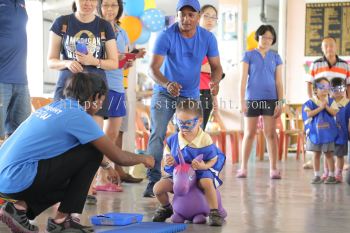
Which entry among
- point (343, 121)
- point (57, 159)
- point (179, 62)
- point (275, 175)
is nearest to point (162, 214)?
point (57, 159)

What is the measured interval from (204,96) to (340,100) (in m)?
1.53

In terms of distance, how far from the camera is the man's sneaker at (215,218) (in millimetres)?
3070

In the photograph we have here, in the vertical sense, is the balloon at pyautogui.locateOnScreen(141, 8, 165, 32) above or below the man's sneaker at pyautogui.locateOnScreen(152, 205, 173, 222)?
above

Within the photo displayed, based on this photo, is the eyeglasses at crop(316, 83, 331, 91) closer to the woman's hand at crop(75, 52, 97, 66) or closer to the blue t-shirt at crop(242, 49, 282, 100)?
the blue t-shirt at crop(242, 49, 282, 100)

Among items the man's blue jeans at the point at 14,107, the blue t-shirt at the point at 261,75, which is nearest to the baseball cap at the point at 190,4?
the man's blue jeans at the point at 14,107

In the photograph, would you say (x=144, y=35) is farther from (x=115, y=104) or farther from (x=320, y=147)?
(x=115, y=104)

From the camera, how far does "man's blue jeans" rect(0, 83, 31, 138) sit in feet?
11.8

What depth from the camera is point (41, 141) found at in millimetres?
2646

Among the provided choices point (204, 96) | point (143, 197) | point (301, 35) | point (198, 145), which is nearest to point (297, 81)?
point (301, 35)

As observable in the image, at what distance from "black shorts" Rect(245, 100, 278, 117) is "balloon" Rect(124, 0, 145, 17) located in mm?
1459

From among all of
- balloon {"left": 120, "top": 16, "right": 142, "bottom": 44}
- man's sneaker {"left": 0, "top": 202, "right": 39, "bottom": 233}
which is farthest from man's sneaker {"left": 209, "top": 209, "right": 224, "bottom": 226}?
balloon {"left": 120, "top": 16, "right": 142, "bottom": 44}

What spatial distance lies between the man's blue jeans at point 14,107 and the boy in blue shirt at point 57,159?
0.90 metres

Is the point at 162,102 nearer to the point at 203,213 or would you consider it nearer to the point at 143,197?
the point at 143,197

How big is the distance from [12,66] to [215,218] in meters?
1.52
